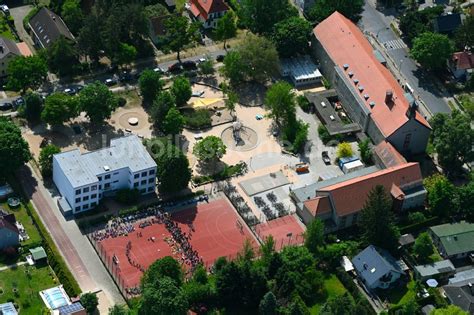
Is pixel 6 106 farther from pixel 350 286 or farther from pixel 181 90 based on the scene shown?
pixel 350 286

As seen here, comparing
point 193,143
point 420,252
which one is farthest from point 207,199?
point 420,252

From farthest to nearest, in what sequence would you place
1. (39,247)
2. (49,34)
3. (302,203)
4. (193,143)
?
(49,34)
(193,143)
(302,203)
(39,247)

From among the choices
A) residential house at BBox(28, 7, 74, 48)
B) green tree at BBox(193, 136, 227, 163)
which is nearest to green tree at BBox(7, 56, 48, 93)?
residential house at BBox(28, 7, 74, 48)

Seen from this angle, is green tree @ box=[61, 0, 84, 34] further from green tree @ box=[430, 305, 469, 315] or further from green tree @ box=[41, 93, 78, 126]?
green tree @ box=[430, 305, 469, 315]

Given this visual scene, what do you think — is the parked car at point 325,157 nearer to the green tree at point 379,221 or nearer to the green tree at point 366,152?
the green tree at point 366,152

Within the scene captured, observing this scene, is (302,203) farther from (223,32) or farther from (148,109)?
(223,32)
